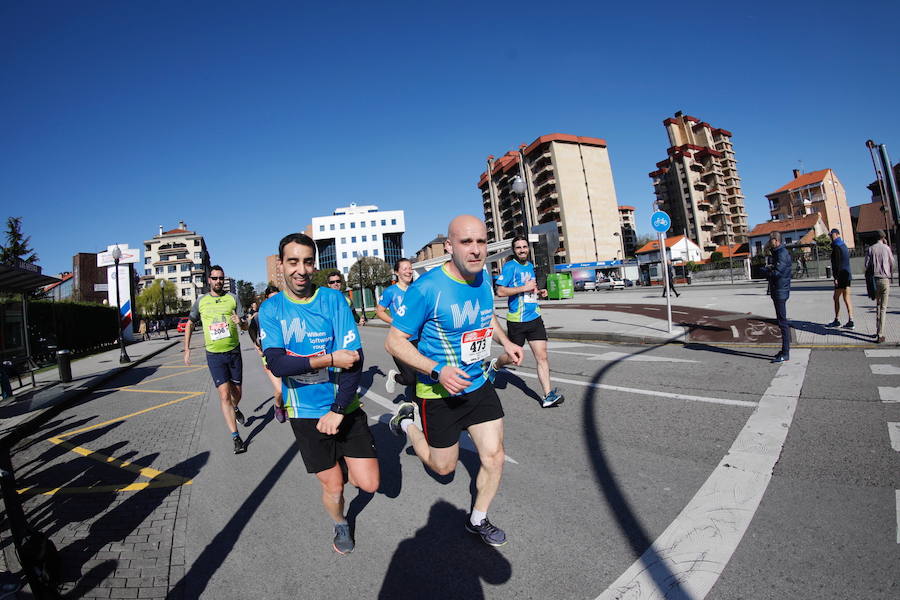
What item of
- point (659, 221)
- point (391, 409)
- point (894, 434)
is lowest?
point (894, 434)

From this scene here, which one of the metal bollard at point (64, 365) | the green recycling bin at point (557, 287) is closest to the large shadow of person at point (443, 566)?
the green recycling bin at point (557, 287)

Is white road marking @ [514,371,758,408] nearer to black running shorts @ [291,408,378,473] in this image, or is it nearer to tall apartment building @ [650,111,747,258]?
black running shorts @ [291,408,378,473]

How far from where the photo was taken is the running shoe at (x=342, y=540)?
2662 mm

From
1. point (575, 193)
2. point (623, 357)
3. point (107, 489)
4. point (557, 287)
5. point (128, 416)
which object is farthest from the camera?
point (575, 193)

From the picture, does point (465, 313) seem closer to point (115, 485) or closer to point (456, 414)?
point (456, 414)

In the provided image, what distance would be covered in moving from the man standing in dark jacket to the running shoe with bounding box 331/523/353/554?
20.5 ft

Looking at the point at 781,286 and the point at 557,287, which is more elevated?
the point at 557,287

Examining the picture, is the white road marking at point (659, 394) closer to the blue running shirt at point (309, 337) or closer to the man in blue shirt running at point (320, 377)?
the man in blue shirt running at point (320, 377)

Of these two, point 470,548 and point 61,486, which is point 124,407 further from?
point 470,548

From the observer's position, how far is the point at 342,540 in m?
2.70

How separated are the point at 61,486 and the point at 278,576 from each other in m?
3.46

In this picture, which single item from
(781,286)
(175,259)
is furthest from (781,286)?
(175,259)

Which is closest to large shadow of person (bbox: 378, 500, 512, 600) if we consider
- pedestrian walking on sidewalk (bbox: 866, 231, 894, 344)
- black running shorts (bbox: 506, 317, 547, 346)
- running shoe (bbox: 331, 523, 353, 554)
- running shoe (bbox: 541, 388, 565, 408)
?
running shoe (bbox: 331, 523, 353, 554)

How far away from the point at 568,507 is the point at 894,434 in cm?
283
